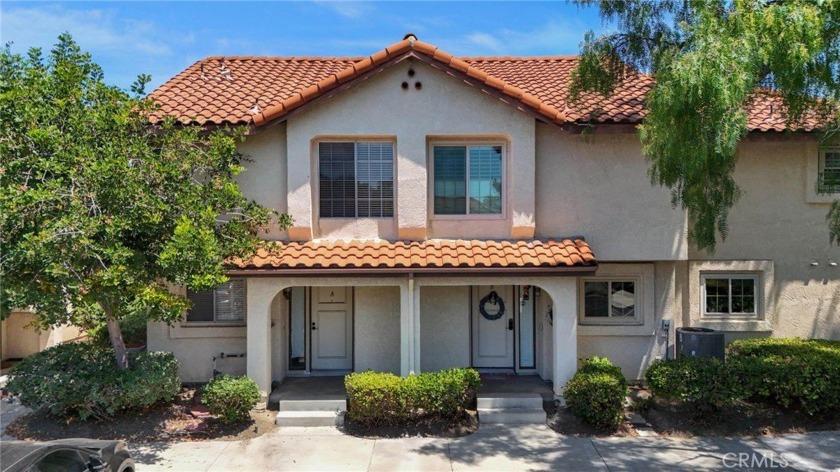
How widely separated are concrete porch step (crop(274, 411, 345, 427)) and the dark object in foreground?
2.86 m

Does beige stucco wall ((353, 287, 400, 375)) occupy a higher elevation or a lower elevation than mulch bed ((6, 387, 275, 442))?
higher

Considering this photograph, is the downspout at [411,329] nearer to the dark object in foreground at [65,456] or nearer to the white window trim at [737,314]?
the dark object in foreground at [65,456]

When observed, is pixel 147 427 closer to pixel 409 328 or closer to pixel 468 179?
pixel 409 328

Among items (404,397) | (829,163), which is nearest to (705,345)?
(829,163)

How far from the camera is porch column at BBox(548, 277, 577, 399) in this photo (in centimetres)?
975

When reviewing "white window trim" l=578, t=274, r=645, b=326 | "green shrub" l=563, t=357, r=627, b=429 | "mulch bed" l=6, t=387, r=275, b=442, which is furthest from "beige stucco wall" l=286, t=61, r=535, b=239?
"mulch bed" l=6, t=387, r=275, b=442

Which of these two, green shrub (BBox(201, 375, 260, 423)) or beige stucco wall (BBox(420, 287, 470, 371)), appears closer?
green shrub (BBox(201, 375, 260, 423))

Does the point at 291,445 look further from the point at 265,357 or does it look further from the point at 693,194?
the point at 693,194

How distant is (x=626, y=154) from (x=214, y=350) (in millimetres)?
8928

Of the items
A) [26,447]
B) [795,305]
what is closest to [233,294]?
[26,447]

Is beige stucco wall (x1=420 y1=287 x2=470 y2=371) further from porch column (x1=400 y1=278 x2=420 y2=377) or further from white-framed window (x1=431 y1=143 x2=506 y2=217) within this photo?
white-framed window (x1=431 y1=143 x2=506 y2=217)

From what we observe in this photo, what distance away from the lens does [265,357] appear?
981 cm

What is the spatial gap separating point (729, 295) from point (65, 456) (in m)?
11.7

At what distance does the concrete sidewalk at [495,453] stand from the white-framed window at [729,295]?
322 cm
